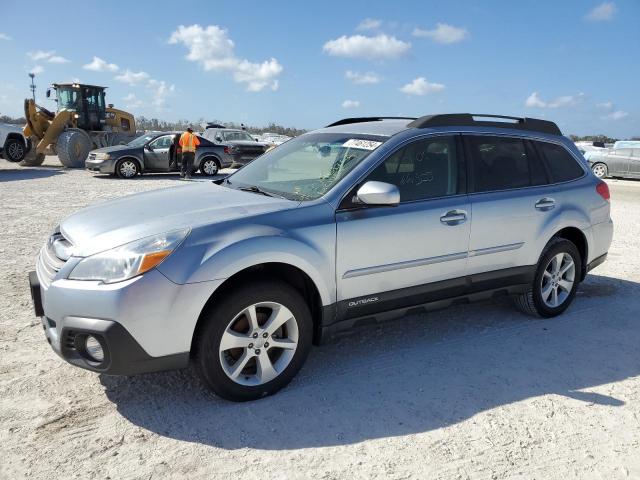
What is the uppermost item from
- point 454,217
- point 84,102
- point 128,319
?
point 84,102

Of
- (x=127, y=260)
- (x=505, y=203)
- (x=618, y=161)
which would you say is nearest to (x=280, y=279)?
(x=127, y=260)

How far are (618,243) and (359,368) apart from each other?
620 centimetres

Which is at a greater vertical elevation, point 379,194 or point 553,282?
point 379,194

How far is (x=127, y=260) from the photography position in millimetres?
2818

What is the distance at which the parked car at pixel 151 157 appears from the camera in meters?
16.4

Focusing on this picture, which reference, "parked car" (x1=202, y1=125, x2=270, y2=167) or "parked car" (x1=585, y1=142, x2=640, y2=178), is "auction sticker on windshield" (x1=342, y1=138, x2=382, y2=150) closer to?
"parked car" (x1=202, y1=125, x2=270, y2=167)

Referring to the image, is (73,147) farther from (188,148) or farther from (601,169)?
(601,169)

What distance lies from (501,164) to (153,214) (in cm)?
278

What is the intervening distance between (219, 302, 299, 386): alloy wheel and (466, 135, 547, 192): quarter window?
74.8 inches

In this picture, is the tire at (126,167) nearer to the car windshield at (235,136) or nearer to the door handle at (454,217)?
the car windshield at (235,136)

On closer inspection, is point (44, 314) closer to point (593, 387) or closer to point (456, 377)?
point (456, 377)

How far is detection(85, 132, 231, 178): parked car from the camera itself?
53.9 ft

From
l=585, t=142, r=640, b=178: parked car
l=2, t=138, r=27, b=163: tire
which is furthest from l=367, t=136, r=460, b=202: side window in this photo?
l=2, t=138, r=27, b=163: tire

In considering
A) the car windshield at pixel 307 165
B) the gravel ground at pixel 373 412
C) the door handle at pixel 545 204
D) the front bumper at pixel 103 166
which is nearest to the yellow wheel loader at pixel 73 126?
the front bumper at pixel 103 166
